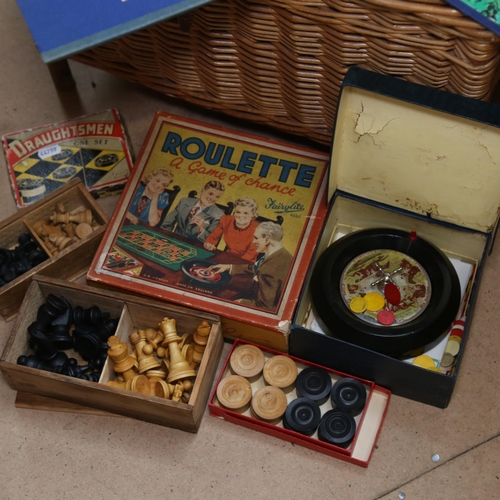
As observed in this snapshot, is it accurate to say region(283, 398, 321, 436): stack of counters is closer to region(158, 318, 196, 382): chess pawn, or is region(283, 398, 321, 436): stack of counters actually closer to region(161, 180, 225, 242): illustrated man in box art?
region(158, 318, 196, 382): chess pawn

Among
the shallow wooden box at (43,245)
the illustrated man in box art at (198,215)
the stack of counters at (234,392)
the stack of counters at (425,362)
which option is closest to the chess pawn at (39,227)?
the shallow wooden box at (43,245)

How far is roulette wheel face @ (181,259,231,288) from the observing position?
1302mm

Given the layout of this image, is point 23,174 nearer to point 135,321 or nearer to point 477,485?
point 135,321

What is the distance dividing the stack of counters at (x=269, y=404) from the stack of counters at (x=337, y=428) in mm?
71

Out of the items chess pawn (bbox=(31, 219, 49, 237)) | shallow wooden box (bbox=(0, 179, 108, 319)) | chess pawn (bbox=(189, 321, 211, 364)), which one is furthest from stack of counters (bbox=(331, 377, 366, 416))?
chess pawn (bbox=(31, 219, 49, 237))

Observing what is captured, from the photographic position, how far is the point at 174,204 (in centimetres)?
138

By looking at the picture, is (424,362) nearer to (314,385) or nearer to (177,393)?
(314,385)

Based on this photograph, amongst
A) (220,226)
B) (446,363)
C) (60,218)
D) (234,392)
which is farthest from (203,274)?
(446,363)

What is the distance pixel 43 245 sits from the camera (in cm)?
140

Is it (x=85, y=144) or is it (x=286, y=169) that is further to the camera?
(x=85, y=144)

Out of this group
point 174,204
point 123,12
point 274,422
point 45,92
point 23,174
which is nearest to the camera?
point 123,12

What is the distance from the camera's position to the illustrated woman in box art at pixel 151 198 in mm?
1367

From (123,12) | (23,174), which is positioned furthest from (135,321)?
(123,12)

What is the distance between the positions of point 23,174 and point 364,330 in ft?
2.43
